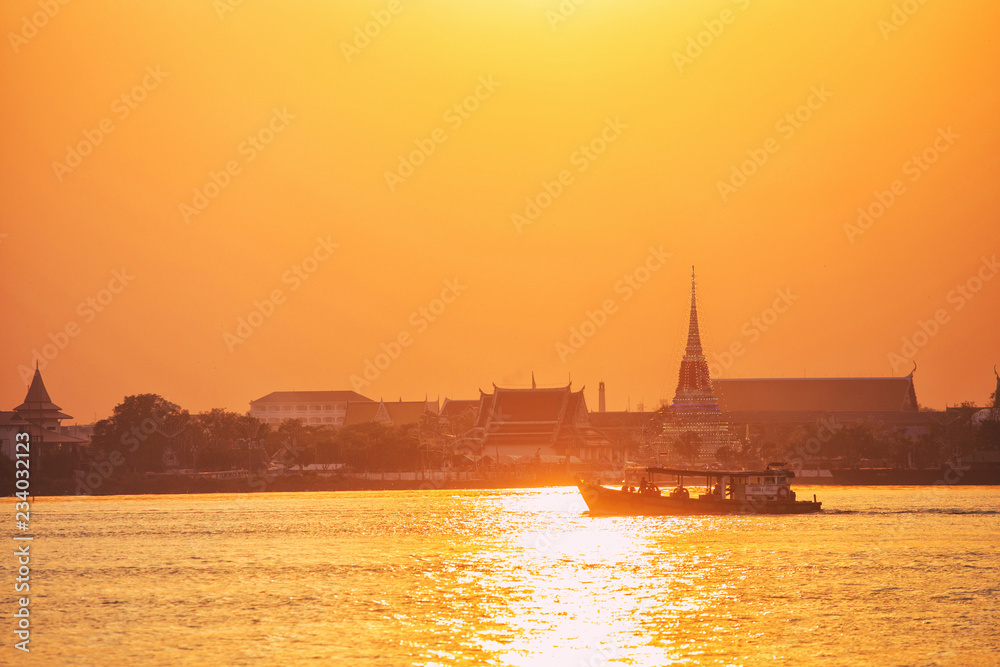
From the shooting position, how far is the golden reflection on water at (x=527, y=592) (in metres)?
33.2

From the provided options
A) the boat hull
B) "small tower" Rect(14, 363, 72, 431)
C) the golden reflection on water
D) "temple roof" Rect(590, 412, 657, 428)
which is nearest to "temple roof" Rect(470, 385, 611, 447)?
"temple roof" Rect(590, 412, 657, 428)

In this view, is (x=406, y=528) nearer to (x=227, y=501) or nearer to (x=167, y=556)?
(x=167, y=556)

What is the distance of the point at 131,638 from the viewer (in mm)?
35969

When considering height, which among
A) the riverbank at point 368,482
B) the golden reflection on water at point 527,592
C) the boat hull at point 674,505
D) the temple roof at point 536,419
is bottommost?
the golden reflection on water at point 527,592

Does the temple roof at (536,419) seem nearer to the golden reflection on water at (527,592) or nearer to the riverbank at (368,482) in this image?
the riverbank at (368,482)

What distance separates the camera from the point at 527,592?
4334cm

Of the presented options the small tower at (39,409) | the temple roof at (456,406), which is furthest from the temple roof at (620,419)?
the small tower at (39,409)

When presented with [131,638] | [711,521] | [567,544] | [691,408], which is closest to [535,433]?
[691,408]

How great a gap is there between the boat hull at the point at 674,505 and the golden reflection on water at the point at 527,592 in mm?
2791

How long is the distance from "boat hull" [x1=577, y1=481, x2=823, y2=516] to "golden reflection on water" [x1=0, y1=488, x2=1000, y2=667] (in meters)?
2.79

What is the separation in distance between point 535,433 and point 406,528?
88.0 meters

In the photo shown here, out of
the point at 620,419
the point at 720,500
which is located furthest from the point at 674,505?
the point at 620,419

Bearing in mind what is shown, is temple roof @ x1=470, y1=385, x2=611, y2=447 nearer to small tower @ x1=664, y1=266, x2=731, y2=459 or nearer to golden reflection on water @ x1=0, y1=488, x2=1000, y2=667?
small tower @ x1=664, y1=266, x2=731, y2=459

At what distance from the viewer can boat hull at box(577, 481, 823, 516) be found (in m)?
82.6
